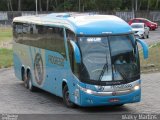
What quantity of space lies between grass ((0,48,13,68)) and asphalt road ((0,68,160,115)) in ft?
29.5

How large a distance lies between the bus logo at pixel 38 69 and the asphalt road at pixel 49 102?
62 cm

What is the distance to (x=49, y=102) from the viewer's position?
17.8 m

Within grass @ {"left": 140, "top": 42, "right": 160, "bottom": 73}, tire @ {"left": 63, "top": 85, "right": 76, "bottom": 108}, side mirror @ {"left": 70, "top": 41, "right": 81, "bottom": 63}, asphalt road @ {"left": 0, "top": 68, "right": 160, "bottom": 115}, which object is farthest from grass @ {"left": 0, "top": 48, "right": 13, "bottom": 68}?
side mirror @ {"left": 70, "top": 41, "right": 81, "bottom": 63}

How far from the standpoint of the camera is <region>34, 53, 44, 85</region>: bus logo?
19188 mm

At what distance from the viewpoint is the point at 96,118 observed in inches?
554

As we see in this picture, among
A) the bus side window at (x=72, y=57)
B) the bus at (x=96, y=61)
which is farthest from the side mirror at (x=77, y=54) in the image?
the bus side window at (x=72, y=57)

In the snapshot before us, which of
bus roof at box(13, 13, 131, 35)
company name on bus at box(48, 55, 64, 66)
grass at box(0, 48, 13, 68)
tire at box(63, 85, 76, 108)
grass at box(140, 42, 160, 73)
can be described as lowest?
grass at box(0, 48, 13, 68)

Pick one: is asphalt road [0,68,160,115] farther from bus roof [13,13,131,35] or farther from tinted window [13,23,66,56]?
bus roof [13,13,131,35]

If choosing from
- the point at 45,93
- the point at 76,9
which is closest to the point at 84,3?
the point at 76,9

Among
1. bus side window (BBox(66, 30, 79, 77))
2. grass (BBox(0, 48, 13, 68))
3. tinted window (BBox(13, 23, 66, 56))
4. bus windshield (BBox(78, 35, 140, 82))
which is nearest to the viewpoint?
bus windshield (BBox(78, 35, 140, 82))

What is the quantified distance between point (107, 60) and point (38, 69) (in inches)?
205

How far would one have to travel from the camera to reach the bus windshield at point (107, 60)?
14836 millimetres

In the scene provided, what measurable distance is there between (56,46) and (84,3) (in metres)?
103

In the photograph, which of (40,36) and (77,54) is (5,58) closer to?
(40,36)
